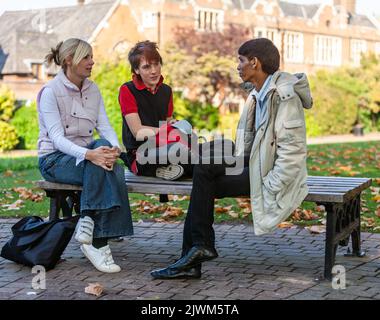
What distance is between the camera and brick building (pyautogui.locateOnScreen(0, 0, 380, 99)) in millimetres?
34906

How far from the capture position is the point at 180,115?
3008 centimetres

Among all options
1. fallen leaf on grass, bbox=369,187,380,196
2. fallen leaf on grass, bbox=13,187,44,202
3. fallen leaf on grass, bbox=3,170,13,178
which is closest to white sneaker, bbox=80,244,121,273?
fallen leaf on grass, bbox=13,187,44,202

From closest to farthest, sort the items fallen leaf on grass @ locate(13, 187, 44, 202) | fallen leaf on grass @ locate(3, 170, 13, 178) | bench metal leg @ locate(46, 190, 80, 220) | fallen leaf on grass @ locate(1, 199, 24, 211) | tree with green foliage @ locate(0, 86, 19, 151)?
bench metal leg @ locate(46, 190, 80, 220) < fallen leaf on grass @ locate(1, 199, 24, 211) < fallen leaf on grass @ locate(13, 187, 44, 202) < fallen leaf on grass @ locate(3, 170, 13, 178) < tree with green foliage @ locate(0, 86, 19, 151)

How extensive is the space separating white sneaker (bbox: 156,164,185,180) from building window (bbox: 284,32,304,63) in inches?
1693

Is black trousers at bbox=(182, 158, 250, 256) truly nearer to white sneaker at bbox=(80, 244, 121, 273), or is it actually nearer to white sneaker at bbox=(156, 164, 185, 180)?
white sneaker at bbox=(156, 164, 185, 180)

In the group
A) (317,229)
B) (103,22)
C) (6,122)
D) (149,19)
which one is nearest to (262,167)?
(317,229)

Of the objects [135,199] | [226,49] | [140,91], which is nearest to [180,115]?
[226,49]

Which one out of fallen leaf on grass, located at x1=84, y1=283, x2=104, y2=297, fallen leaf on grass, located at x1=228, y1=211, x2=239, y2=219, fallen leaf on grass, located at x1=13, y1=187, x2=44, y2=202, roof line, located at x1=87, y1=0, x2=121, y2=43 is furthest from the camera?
roof line, located at x1=87, y1=0, x2=121, y2=43

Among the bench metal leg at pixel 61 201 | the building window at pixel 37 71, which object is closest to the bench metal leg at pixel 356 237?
the bench metal leg at pixel 61 201

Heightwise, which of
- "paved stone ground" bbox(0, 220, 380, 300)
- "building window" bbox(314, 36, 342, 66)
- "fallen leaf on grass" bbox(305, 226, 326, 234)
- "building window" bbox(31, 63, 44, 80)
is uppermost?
"building window" bbox(314, 36, 342, 66)

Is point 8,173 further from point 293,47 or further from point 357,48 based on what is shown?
point 357,48
